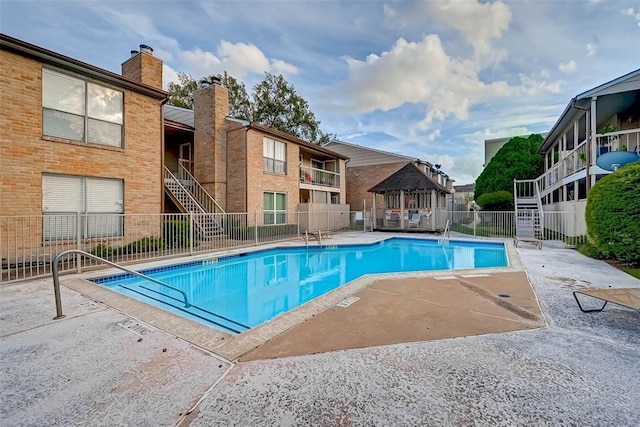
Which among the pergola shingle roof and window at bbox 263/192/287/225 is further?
the pergola shingle roof

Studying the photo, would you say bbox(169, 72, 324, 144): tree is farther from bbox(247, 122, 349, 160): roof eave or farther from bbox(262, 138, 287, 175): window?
bbox(262, 138, 287, 175): window

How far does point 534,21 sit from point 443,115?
1028 centimetres

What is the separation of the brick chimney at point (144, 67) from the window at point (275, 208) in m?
7.93

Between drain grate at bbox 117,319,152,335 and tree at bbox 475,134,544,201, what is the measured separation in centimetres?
2663

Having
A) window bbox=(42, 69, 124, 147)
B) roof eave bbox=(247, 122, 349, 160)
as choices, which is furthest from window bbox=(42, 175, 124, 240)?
roof eave bbox=(247, 122, 349, 160)

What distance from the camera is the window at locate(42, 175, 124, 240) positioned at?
29.8 ft

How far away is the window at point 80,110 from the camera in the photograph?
30.6 ft

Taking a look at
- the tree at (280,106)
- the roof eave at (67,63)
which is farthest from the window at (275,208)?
the tree at (280,106)

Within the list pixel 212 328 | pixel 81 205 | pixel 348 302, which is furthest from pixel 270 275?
pixel 81 205

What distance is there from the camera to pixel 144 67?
13.2 metres

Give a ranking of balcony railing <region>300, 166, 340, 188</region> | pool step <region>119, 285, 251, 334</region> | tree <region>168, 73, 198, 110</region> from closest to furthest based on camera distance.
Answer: pool step <region>119, 285, 251, 334</region>, balcony railing <region>300, 166, 340, 188</region>, tree <region>168, 73, 198, 110</region>

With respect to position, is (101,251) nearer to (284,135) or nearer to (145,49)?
(145,49)

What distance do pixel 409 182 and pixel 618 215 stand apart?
12.7 metres

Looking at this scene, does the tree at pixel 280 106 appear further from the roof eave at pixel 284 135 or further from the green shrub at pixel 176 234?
the green shrub at pixel 176 234
